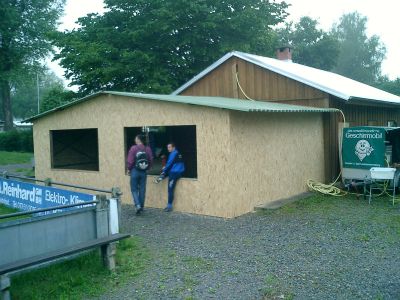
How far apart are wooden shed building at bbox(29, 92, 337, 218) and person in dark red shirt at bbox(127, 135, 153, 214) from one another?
0.80 meters

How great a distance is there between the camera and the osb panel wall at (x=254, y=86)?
51.3 ft

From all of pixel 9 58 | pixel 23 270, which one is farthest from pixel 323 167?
pixel 9 58

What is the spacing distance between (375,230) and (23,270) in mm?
6712

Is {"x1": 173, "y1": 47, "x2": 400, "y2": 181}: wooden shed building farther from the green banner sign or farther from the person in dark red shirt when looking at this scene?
the person in dark red shirt

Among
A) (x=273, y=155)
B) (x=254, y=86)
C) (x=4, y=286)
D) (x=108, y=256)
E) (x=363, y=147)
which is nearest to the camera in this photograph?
(x=4, y=286)

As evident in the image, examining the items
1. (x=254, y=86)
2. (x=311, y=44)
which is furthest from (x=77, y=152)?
(x=311, y=44)

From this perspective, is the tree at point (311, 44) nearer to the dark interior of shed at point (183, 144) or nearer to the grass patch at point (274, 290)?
the dark interior of shed at point (183, 144)

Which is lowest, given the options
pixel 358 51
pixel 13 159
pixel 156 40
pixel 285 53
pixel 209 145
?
pixel 13 159

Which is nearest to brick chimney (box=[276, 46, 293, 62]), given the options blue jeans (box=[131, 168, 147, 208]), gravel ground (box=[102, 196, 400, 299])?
gravel ground (box=[102, 196, 400, 299])

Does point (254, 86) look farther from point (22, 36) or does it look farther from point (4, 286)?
point (22, 36)

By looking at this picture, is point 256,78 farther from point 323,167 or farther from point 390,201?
point 390,201

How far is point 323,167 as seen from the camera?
15.0m

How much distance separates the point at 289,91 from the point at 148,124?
21.4 ft

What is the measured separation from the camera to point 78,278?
6332 mm
